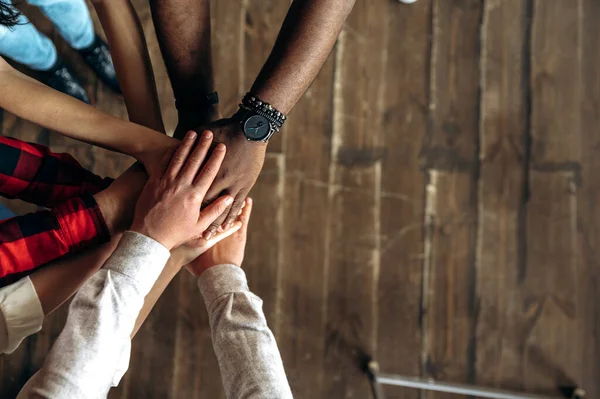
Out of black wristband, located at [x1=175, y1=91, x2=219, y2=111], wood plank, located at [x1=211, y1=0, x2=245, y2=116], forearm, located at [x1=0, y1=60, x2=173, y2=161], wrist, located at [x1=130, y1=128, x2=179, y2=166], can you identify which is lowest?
wrist, located at [x1=130, y1=128, x2=179, y2=166]

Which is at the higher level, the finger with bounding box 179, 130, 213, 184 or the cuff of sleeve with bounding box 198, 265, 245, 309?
the finger with bounding box 179, 130, 213, 184

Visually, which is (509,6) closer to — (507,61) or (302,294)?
(507,61)

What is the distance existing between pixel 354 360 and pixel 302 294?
25 centimetres

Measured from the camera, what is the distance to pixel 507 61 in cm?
149

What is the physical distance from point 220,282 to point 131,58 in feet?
1.65

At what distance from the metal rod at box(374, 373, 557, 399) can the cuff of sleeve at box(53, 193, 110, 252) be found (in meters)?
0.90

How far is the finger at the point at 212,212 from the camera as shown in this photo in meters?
0.87

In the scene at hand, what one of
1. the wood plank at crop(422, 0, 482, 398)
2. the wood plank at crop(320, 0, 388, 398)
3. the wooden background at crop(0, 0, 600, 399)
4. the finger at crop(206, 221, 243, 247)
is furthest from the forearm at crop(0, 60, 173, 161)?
the wood plank at crop(422, 0, 482, 398)

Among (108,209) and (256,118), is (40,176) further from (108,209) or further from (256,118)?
(256,118)

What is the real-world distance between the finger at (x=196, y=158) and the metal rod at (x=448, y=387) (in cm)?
86

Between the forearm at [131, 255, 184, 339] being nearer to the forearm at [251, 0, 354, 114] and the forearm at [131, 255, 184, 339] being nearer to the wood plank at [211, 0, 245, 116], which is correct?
the forearm at [251, 0, 354, 114]

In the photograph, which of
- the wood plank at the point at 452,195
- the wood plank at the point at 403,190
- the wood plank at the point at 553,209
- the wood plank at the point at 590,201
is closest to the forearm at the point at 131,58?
the wood plank at the point at 403,190

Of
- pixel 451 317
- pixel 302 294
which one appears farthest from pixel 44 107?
pixel 451 317

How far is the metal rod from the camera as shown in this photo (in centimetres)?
136
